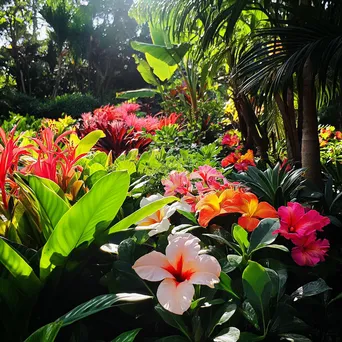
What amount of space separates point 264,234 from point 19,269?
599 millimetres

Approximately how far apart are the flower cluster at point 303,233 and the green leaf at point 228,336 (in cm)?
34

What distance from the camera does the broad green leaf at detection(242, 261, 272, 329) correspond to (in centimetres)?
79

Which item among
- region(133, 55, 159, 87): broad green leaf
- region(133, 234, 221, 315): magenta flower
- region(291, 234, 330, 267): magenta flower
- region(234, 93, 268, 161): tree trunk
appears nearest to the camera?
region(133, 234, 221, 315): magenta flower

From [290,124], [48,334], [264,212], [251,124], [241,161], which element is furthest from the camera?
[251,124]

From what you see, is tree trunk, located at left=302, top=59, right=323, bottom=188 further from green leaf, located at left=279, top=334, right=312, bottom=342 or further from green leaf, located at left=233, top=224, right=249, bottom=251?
green leaf, located at left=279, top=334, right=312, bottom=342

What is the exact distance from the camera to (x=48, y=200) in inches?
35.2

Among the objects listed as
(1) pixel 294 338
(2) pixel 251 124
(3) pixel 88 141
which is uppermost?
(3) pixel 88 141

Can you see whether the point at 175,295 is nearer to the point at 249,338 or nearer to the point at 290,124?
the point at 249,338

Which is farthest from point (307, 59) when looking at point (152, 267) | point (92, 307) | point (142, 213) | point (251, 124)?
point (92, 307)

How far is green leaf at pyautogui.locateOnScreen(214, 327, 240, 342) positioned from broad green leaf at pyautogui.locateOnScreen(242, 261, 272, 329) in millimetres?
78

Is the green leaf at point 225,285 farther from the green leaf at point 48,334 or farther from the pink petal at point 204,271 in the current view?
the green leaf at point 48,334

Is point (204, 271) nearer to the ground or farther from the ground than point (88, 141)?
nearer to the ground

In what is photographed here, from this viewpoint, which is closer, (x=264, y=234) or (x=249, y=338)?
(x=249, y=338)

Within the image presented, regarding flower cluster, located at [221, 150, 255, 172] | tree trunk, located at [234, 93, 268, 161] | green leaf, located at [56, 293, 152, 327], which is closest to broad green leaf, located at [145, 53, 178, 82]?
tree trunk, located at [234, 93, 268, 161]
